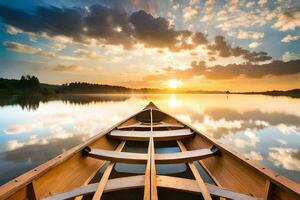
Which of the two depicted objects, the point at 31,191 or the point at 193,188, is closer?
the point at 31,191

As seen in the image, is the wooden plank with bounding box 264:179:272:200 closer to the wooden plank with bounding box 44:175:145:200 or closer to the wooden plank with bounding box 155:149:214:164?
the wooden plank with bounding box 155:149:214:164

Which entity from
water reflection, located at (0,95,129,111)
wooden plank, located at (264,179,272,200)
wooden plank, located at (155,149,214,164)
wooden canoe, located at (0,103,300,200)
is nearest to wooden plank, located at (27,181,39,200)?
wooden canoe, located at (0,103,300,200)

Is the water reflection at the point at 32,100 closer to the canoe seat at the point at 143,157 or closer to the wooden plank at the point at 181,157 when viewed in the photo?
the canoe seat at the point at 143,157

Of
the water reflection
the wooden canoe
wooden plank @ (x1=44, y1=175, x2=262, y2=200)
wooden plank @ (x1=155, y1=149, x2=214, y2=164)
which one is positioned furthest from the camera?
the water reflection

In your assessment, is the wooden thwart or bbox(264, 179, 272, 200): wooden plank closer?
bbox(264, 179, 272, 200): wooden plank

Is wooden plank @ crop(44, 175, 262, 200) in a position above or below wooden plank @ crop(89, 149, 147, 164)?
below

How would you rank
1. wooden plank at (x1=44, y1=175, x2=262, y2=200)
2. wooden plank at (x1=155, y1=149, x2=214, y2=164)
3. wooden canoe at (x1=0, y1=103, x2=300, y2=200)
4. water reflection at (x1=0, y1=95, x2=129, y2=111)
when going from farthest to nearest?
water reflection at (x1=0, y1=95, x2=129, y2=111), wooden plank at (x1=155, y1=149, x2=214, y2=164), wooden plank at (x1=44, y1=175, x2=262, y2=200), wooden canoe at (x1=0, y1=103, x2=300, y2=200)

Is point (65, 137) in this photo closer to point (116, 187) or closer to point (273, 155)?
point (116, 187)

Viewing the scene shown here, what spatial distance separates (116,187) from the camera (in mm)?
2252

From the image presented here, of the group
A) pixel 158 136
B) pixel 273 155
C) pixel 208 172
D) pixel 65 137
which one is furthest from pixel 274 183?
pixel 65 137

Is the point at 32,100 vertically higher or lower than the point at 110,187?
lower

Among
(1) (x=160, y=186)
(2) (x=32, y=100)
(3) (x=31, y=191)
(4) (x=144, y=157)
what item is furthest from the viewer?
(2) (x=32, y=100)

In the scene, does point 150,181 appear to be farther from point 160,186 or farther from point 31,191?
point 31,191

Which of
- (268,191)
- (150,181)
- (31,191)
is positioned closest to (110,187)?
(150,181)
